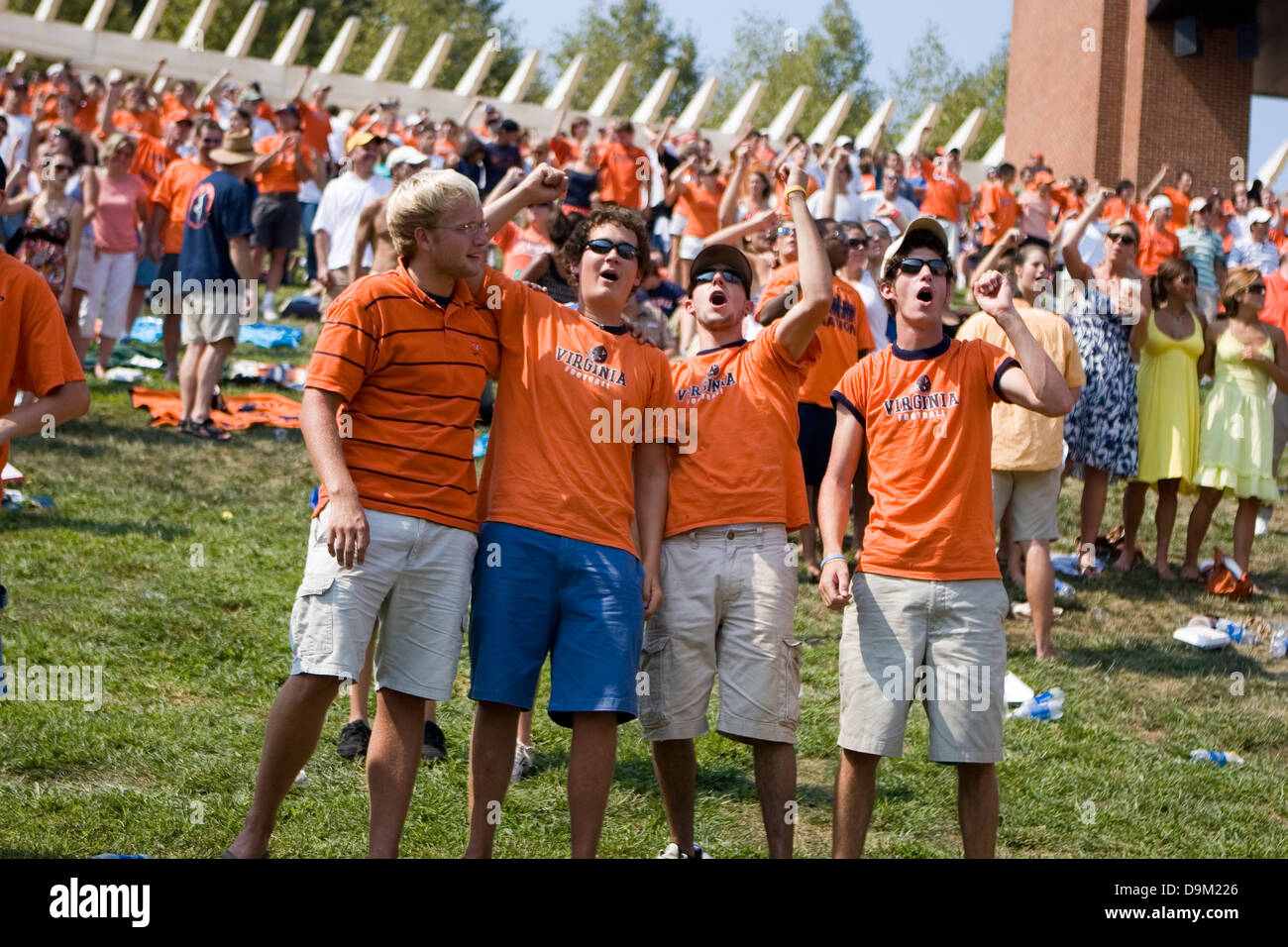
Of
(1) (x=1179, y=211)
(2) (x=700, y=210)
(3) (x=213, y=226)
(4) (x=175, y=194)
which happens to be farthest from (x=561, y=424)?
(1) (x=1179, y=211)

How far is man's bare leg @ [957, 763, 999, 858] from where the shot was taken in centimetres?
447

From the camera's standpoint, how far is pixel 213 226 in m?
10.5

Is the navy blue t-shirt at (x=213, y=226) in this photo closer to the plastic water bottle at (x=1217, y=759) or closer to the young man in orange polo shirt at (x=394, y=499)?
the young man in orange polo shirt at (x=394, y=499)

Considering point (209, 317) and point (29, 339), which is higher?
point (209, 317)

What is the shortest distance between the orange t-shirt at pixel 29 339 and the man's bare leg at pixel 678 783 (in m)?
2.22

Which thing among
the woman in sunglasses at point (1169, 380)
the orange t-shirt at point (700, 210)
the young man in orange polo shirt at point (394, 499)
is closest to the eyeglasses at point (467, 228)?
the young man in orange polo shirt at point (394, 499)

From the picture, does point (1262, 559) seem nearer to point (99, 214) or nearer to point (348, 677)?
point (348, 677)

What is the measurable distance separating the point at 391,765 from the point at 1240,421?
730 centimetres

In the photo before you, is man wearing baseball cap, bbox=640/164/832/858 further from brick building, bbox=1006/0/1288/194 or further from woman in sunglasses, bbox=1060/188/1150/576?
brick building, bbox=1006/0/1288/194

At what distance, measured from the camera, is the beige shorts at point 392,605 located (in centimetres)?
409

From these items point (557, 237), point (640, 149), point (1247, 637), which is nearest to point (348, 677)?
point (557, 237)

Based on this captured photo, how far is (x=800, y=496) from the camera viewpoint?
4.99 metres

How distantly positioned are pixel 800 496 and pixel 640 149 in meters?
13.0

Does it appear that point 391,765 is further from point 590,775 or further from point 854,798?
point 854,798
